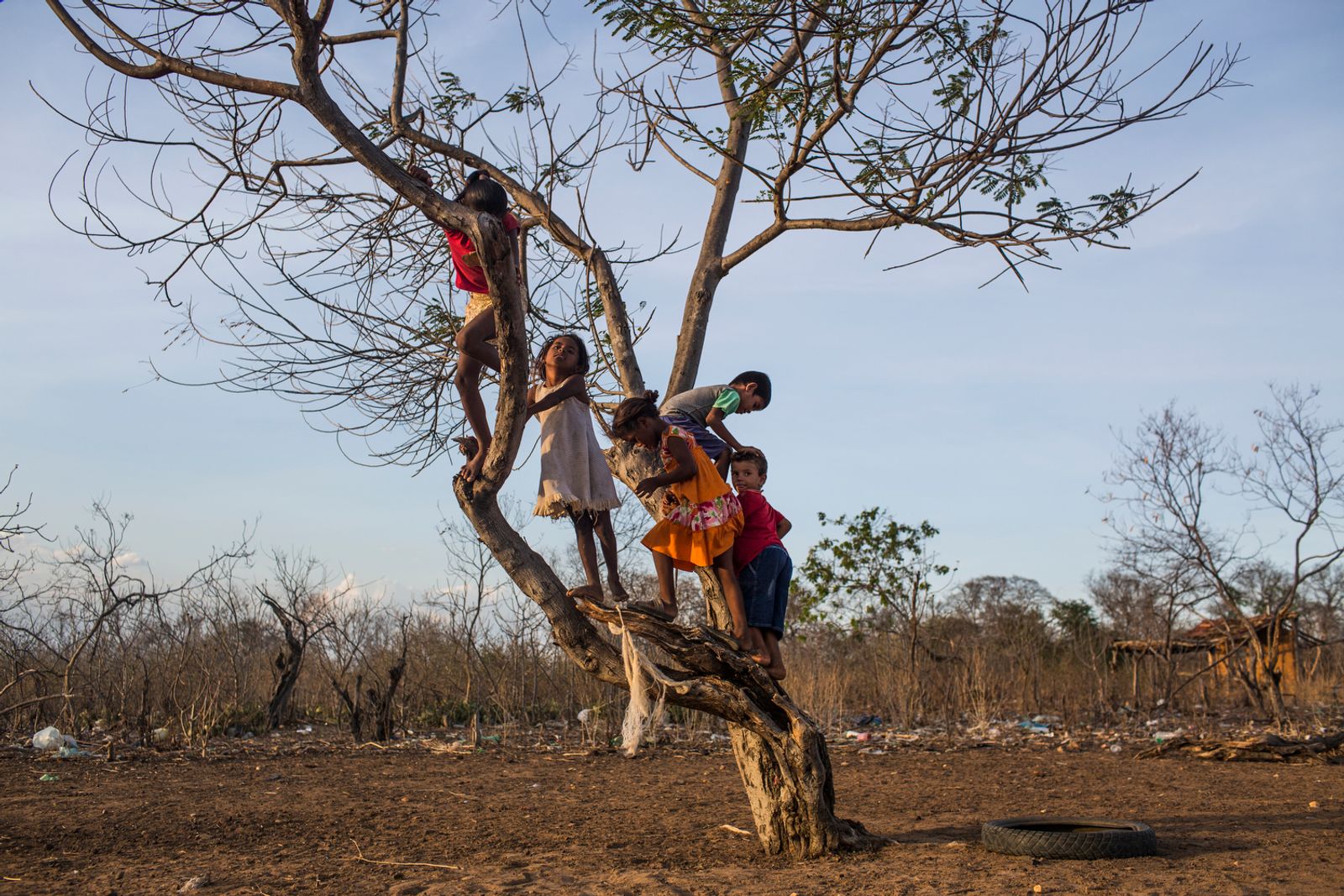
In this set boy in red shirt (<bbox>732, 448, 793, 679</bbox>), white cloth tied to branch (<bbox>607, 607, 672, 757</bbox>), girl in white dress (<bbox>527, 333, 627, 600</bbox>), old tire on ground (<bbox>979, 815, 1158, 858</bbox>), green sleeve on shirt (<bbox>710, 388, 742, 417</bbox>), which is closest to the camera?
white cloth tied to branch (<bbox>607, 607, 672, 757</bbox>)

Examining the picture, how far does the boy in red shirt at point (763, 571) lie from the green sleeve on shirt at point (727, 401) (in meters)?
0.44

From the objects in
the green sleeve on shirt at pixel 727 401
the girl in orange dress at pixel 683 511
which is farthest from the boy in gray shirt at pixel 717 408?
the girl in orange dress at pixel 683 511

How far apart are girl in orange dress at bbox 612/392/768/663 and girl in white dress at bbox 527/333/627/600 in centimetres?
17

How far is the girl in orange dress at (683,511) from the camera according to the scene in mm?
4523

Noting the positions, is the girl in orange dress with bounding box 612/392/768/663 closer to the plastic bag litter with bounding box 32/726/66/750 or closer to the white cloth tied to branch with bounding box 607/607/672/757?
the white cloth tied to branch with bounding box 607/607/672/757

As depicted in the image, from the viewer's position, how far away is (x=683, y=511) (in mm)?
4594

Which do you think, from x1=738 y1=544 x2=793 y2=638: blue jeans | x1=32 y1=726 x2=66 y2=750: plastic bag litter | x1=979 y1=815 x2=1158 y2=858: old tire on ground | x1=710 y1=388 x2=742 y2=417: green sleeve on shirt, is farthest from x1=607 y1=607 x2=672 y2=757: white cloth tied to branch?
x1=32 y1=726 x2=66 y2=750: plastic bag litter

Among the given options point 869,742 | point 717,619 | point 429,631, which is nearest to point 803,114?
point 717,619

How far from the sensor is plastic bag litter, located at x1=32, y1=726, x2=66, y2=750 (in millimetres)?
8328

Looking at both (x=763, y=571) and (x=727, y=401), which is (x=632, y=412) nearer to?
(x=727, y=401)

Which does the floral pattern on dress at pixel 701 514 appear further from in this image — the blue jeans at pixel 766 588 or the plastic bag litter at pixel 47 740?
the plastic bag litter at pixel 47 740

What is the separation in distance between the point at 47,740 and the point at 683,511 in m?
6.65

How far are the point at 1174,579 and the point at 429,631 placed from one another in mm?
8588

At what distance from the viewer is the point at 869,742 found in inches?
404
